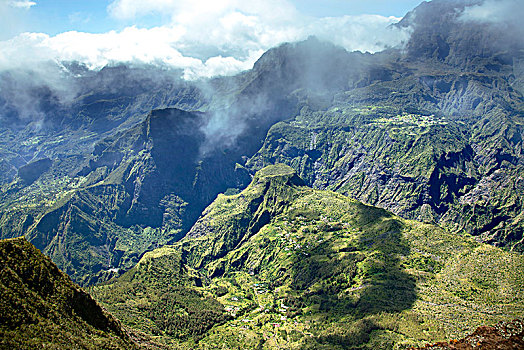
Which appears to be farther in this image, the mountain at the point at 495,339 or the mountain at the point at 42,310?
the mountain at the point at 42,310

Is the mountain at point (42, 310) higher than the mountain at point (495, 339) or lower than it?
higher

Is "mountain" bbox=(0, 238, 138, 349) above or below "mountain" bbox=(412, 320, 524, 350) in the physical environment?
above

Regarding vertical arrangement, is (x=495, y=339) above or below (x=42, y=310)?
below

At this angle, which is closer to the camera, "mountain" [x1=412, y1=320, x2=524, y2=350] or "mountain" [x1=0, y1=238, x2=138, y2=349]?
"mountain" [x1=412, y1=320, x2=524, y2=350]

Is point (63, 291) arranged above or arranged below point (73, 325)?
above

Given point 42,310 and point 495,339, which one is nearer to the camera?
point 495,339

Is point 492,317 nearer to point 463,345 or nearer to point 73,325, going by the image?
point 463,345

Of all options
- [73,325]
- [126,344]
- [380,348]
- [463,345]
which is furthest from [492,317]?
[73,325]

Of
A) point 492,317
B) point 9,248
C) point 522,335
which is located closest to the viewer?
point 522,335
